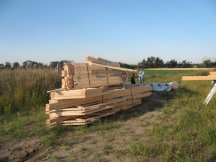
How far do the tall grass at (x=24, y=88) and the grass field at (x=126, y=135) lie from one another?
0.43 ft

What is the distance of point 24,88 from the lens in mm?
10781

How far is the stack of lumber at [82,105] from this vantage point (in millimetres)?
6957

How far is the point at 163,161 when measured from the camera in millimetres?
4230

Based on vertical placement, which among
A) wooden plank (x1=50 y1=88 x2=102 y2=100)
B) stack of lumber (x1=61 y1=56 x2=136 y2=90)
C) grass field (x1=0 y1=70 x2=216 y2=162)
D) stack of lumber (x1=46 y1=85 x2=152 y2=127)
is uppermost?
stack of lumber (x1=61 y1=56 x2=136 y2=90)

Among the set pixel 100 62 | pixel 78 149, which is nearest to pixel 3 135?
pixel 78 149

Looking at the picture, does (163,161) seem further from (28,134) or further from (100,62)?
(100,62)

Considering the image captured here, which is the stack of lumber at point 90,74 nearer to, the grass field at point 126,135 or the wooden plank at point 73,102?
the wooden plank at point 73,102

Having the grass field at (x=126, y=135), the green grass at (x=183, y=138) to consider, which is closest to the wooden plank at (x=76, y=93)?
the grass field at (x=126, y=135)

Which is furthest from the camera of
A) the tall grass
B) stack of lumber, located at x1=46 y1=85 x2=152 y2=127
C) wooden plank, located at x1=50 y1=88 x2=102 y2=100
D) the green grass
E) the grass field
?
the tall grass

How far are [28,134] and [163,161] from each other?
3.58 meters

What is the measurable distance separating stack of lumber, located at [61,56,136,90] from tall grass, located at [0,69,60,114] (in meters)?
2.61

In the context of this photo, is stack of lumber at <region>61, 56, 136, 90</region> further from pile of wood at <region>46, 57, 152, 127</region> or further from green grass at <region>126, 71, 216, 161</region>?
green grass at <region>126, 71, 216, 161</region>

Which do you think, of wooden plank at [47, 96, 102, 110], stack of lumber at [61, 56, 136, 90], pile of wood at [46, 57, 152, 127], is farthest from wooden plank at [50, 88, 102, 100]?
stack of lumber at [61, 56, 136, 90]

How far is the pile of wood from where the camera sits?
7.00 m
